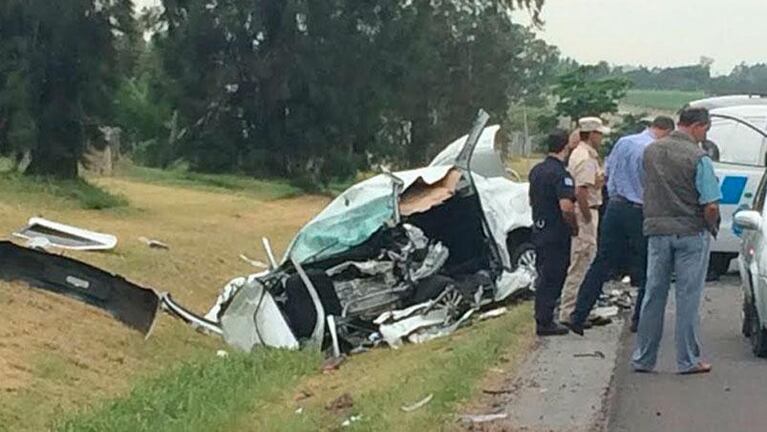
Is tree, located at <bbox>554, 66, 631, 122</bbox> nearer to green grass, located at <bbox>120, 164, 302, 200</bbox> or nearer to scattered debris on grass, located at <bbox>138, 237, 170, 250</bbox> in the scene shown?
green grass, located at <bbox>120, 164, 302, 200</bbox>

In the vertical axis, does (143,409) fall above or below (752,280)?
below

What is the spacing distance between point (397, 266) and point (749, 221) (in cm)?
469

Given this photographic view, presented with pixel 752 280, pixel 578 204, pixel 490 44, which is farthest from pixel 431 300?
pixel 490 44

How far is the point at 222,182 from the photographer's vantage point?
41.9 m

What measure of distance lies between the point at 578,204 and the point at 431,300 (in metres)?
3.12

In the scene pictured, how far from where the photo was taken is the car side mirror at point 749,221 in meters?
12.7

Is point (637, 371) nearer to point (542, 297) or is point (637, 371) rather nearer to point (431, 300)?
point (542, 297)

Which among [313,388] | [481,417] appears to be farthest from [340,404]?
[481,417]

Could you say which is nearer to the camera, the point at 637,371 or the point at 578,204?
the point at 637,371

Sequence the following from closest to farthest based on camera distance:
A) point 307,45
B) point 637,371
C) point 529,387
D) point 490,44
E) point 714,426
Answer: point 714,426, point 529,387, point 637,371, point 307,45, point 490,44

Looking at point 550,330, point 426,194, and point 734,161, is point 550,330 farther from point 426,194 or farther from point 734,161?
point 734,161

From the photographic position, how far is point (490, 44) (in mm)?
53594

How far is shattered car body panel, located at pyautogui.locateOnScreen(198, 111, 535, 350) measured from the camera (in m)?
15.9

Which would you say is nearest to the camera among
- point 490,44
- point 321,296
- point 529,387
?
point 529,387
